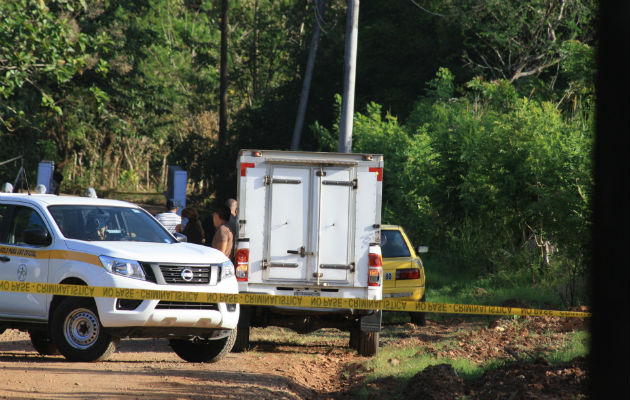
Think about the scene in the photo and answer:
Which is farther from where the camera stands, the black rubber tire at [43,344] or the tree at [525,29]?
the tree at [525,29]

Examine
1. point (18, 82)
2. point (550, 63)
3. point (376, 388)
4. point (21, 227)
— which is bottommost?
point (376, 388)

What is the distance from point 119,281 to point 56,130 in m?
34.8

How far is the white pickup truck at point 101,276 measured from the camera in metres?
10.0

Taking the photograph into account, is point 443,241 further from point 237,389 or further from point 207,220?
point 237,389

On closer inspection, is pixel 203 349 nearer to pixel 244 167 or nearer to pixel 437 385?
pixel 244 167

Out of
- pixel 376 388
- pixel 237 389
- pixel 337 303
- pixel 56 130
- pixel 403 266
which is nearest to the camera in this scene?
pixel 237 389

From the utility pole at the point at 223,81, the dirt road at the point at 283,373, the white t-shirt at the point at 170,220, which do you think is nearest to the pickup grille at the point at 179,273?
the dirt road at the point at 283,373

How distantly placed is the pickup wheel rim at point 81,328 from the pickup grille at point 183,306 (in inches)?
28.8

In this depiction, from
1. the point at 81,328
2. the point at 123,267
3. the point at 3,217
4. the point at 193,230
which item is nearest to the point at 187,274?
the point at 123,267

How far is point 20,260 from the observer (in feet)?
35.2

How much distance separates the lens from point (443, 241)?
24.0 metres

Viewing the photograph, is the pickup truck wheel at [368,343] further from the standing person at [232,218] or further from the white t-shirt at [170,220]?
the white t-shirt at [170,220]

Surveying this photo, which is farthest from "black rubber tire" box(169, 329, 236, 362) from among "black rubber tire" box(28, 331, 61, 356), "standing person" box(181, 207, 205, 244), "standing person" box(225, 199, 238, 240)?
"standing person" box(181, 207, 205, 244)

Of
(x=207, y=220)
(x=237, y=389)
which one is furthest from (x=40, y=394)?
(x=207, y=220)
